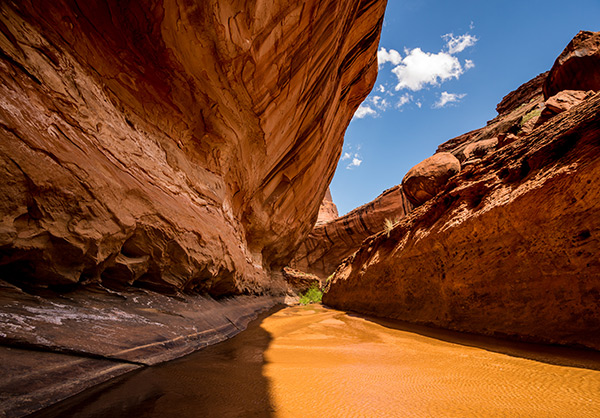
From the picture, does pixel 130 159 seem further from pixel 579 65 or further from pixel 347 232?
pixel 347 232

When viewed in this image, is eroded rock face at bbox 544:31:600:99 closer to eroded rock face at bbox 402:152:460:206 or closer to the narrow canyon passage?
eroded rock face at bbox 402:152:460:206

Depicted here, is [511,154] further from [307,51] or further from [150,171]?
[150,171]

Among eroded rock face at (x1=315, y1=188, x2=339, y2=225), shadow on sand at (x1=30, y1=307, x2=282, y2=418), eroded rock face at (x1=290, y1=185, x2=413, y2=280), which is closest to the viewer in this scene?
shadow on sand at (x1=30, y1=307, x2=282, y2=418)

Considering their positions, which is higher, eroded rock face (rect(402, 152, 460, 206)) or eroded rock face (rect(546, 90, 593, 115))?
eroded rock face (rect(546, 90, 593, 115))

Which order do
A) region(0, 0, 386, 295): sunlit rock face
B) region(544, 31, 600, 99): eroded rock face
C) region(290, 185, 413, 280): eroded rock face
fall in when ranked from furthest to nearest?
region(290, 185, 413, 280): eroded rock face → region(544, 31, 600, 99): eroded rock face → region(0, 0, 386, 295): sunlit rock face

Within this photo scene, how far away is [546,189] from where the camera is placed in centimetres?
234

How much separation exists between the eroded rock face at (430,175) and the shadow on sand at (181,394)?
19.9 feet

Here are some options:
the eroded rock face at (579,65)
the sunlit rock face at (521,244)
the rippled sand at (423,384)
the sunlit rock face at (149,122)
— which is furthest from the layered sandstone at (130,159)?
the eroded rock face at (579,65)

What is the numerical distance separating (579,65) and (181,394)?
35.1 ft

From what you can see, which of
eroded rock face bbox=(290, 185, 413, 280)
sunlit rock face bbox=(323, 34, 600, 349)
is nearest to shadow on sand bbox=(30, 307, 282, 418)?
sunlit rock face bbox=(323, 34, 600, 349)

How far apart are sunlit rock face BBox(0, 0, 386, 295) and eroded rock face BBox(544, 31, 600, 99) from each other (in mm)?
5370

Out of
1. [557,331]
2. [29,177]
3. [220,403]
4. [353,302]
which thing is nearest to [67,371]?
[220,403]

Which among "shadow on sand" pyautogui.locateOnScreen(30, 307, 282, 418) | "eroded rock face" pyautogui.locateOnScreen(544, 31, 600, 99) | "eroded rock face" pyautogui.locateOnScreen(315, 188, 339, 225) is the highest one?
"eroded rock face" pyautogui.locateOnScreen(315, 188, 339, 225)

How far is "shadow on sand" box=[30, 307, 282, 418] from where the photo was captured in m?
1.10
